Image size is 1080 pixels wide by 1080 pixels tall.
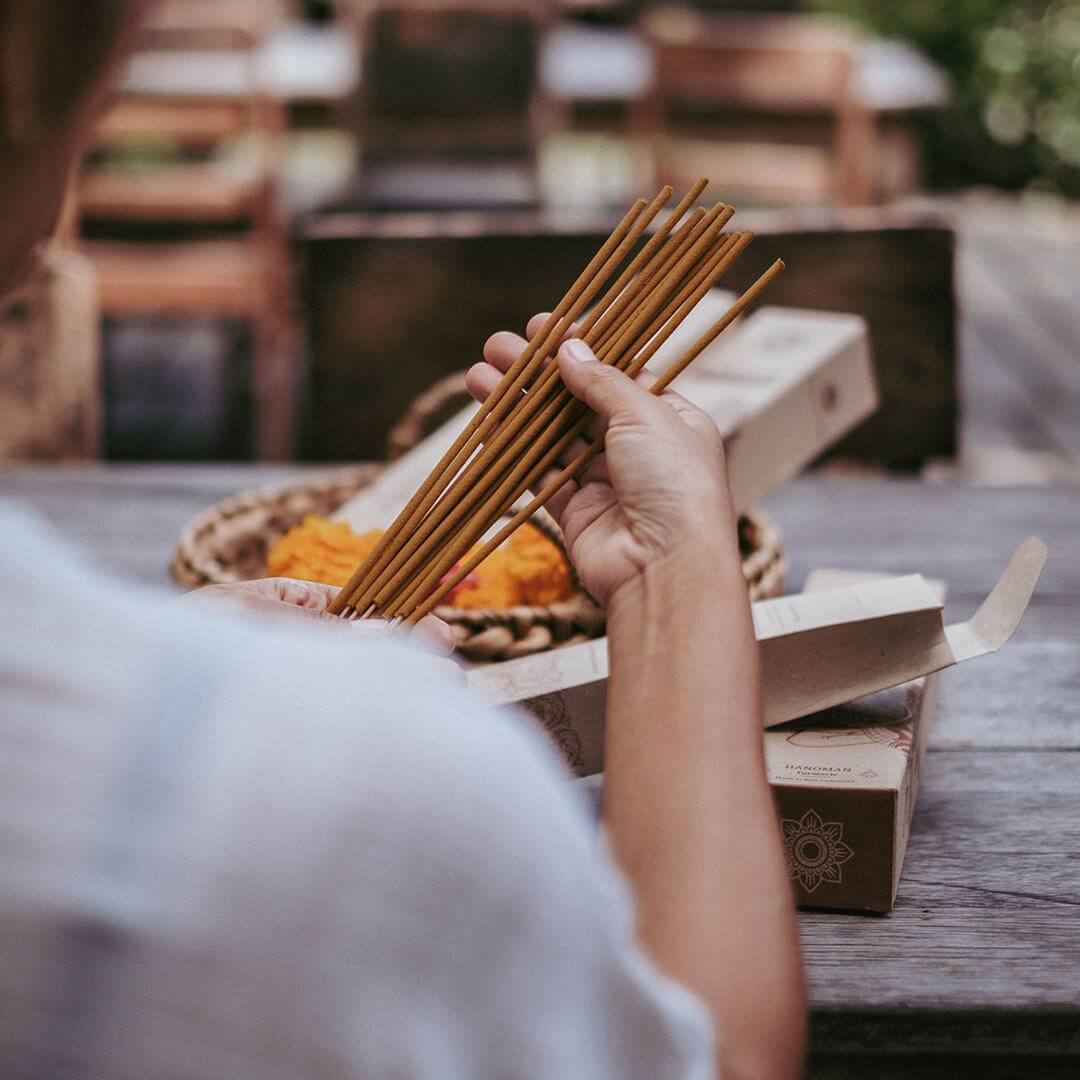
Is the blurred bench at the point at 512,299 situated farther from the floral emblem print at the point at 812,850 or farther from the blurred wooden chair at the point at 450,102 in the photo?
the blurred wooden chair at the point at 450,102

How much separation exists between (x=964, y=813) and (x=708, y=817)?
1.20ft

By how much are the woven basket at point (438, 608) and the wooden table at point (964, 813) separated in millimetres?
142

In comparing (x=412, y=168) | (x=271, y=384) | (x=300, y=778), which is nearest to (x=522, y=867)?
(x=300, y=778)

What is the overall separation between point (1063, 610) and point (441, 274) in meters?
0.89

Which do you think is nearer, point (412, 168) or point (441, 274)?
point (441, 274)

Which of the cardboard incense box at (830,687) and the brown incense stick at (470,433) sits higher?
the brown incense stick at (470,433)

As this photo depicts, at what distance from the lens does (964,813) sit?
740 millimetres

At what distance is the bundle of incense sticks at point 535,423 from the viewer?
64 centimetres

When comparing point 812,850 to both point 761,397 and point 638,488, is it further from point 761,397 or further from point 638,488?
point 761,397

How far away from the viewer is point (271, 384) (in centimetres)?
276

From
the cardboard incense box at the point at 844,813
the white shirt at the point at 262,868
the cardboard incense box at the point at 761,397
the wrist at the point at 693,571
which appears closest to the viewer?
the white shirt at the point at 262,868

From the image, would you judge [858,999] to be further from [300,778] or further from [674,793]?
Result: [300,778]

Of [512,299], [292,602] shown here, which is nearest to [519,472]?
[292,602]

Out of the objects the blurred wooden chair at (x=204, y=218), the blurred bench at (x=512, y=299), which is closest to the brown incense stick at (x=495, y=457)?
the blurred bench at (x=512, y=299)
